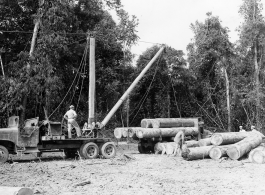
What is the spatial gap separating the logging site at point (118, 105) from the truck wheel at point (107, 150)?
0.05 m

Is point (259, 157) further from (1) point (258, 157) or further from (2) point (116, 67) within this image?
(2) point (116, 67)

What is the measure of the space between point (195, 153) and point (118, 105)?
6.23 m

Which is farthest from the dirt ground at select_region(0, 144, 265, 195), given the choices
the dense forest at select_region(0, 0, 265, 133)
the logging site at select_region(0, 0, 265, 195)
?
the dense forest at select_region(0, 0, 265, 133)

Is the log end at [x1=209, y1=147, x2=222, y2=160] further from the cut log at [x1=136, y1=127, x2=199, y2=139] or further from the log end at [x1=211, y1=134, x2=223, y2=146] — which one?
the cut log at [x1=136, y1=127, x2=199, y2=139]

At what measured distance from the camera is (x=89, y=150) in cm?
1578

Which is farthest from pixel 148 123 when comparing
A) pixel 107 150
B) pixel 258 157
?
pixel 258 157

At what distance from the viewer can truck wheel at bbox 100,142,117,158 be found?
16.1 metres

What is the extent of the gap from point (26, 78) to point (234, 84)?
19.4 metres

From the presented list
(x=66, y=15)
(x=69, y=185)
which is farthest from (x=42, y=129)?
(x=66, y=15)

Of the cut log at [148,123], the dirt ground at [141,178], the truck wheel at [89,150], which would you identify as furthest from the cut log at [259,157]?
the truck wheel at [89,150]

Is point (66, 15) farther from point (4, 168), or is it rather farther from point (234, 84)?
point (234, 84)

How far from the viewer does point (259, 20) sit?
31.5 m

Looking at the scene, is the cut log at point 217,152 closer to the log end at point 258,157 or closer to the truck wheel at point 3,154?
the log end at point 258,157

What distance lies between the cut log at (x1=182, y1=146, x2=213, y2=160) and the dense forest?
1013 cm
